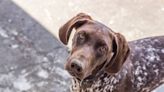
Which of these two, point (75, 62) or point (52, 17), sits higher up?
point (75, 62)

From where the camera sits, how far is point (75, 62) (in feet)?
9.05

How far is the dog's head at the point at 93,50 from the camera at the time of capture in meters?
2.81

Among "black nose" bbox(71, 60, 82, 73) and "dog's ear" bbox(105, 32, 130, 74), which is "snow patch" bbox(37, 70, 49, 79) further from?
"black nose" bbox(71, 60, 82, 73)

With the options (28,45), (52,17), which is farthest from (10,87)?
(52,17)

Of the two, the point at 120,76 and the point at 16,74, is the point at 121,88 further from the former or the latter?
the point at 16,74

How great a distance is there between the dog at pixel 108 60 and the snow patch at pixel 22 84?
2.57ft

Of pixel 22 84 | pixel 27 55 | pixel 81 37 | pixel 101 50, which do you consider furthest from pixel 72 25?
pixel 27 55

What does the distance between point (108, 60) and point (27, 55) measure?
4.64 feet

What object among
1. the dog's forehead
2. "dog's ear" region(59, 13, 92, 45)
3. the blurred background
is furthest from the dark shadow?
the dog's forehead

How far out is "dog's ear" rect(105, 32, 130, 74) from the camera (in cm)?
295

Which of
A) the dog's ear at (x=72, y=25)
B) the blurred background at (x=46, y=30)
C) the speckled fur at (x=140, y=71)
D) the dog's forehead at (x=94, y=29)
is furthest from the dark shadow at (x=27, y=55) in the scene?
the dog's forehead at (x=94, y=29)

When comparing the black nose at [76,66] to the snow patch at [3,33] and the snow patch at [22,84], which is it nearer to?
the snow patch at [22,84]

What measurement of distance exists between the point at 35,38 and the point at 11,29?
229mm

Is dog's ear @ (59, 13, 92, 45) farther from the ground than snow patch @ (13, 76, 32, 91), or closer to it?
farther from the ground
